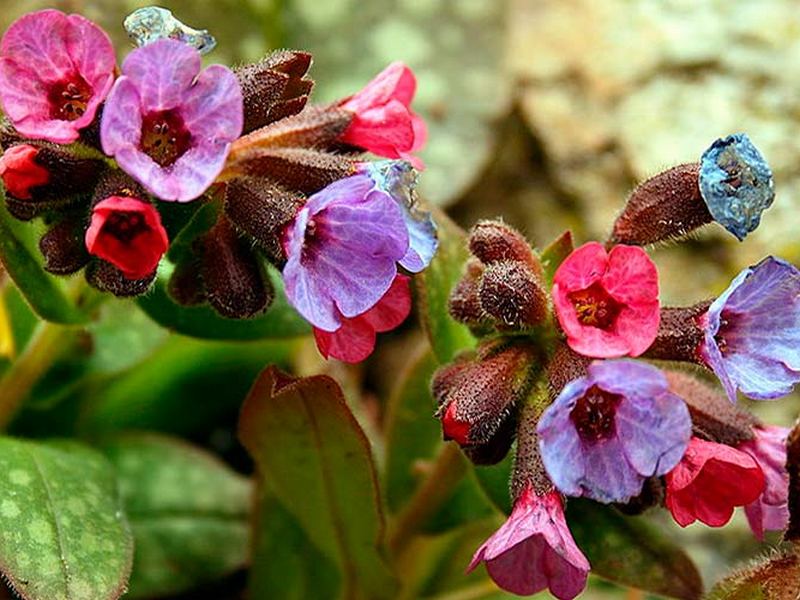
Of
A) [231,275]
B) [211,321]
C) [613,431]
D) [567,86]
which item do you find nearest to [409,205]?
[231,275]

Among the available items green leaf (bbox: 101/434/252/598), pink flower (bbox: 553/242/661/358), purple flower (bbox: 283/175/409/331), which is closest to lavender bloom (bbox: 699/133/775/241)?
pink flower (bbox: 553/242/661/358)

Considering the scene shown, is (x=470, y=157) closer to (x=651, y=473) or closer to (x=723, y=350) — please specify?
(x=723, y=350)

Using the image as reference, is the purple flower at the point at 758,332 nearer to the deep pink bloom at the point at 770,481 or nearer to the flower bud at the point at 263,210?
the deep pink bloom at the point at 770,481

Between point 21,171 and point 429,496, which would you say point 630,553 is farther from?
point 21,171

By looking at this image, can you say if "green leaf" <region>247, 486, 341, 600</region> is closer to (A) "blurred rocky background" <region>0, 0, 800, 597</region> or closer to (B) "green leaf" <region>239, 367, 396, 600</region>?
(B) "green leaf" <region>239, 367, 396, 600</region>

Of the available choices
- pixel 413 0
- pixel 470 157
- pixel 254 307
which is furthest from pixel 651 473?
pixel 413 0
